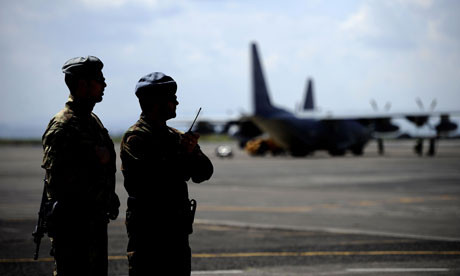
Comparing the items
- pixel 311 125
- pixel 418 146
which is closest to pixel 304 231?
pixel 311 125

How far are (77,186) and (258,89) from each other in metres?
41.8

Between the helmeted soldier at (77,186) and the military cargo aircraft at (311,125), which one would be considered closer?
the helmeted soldier at (77,186)

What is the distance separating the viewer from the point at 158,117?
4344mm

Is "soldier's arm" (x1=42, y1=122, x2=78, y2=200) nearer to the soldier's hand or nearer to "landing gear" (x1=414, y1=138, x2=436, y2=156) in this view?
the soldier's hand

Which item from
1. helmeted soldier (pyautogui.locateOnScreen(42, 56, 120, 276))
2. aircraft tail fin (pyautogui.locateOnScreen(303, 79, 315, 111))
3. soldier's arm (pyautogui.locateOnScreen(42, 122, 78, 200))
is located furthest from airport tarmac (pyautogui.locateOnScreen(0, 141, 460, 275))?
aircraft tail fin (pyautogui.locateOnScreen(303, 79, 315, 111))

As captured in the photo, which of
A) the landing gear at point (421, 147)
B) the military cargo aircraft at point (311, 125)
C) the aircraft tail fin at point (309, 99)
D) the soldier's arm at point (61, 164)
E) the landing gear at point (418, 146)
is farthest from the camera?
the aircraft tail fin at point (309, 99)

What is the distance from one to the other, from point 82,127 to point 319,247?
582cm

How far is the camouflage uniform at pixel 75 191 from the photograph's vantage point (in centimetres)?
405

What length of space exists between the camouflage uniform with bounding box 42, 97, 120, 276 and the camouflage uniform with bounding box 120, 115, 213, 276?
231mm

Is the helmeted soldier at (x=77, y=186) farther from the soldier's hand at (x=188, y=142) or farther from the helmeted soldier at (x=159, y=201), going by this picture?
the soldier's hand at (x=188, y=142)

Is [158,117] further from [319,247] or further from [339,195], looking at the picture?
[339,195]

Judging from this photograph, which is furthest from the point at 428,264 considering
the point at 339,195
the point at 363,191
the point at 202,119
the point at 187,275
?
the point at 202,119

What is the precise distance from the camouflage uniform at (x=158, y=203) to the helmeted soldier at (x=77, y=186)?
0.72ft

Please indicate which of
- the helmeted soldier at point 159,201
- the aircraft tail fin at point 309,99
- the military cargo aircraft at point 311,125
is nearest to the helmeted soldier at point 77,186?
the helmeted soldier at point 159,201
